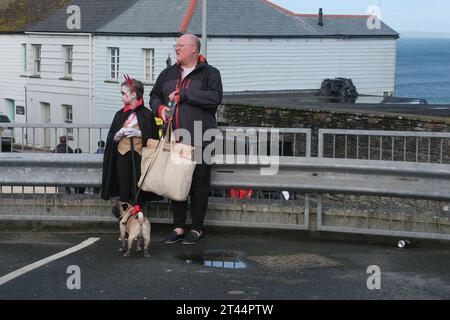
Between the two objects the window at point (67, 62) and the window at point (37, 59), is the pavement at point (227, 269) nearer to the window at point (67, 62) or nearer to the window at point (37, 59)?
the window at point (67, 62)

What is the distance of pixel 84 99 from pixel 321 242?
37051 mm

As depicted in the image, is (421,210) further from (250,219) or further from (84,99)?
(84,99)

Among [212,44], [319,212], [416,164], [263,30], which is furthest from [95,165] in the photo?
[263,30]

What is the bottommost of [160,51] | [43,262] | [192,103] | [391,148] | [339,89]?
[43,262]

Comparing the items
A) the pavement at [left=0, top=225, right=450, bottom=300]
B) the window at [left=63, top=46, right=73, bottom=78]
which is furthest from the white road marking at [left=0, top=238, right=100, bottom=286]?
the window at [left=63, top=46, right=73, bottom=78]

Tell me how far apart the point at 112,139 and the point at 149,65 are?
112 feet

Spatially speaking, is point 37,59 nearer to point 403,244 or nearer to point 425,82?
point 403,244

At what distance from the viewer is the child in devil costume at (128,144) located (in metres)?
8.43

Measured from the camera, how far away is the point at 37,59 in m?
48.1

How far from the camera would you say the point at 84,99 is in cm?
4459

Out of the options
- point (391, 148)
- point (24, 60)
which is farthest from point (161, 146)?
point (24, 60)

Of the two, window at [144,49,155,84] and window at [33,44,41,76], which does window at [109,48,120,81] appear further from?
window at [33,44,41,76]
